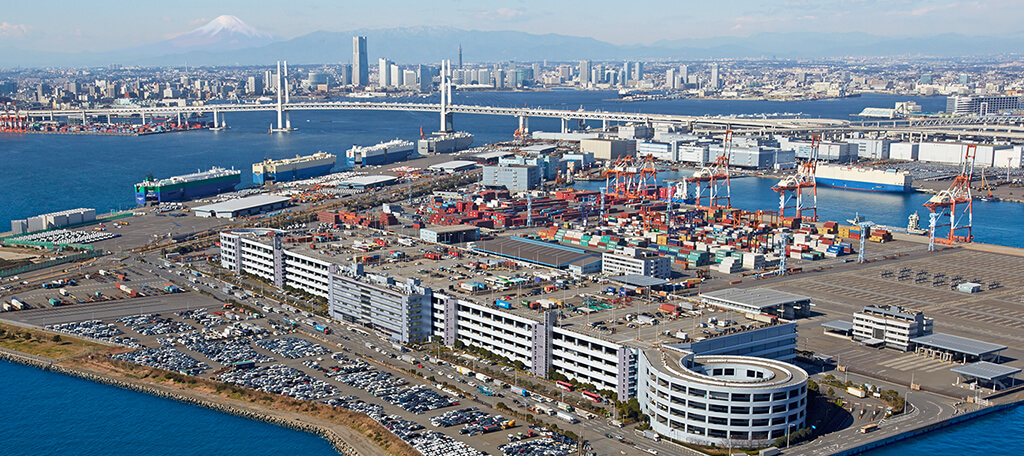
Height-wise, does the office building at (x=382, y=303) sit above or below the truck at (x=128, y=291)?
above

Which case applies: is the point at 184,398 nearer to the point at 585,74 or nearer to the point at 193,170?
the point at 193,170

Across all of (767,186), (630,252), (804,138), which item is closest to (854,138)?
(804,138)

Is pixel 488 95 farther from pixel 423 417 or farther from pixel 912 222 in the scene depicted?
pixel 423 417

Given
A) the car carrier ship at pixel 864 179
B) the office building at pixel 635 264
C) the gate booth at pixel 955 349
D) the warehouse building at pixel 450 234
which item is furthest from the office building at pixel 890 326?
the car carrier ship at pixel 864 179

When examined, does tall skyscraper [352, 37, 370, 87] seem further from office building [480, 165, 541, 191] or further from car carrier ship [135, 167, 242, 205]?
office building [480, 165, 541, 191]

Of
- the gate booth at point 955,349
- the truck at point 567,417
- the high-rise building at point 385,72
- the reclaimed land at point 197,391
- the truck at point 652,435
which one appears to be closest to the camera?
the truck at point 652,435

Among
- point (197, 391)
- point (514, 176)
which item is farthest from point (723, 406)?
point (514, 176)

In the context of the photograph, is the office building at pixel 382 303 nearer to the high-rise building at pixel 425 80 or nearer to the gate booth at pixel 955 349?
the gate booth at pixel 955 349
